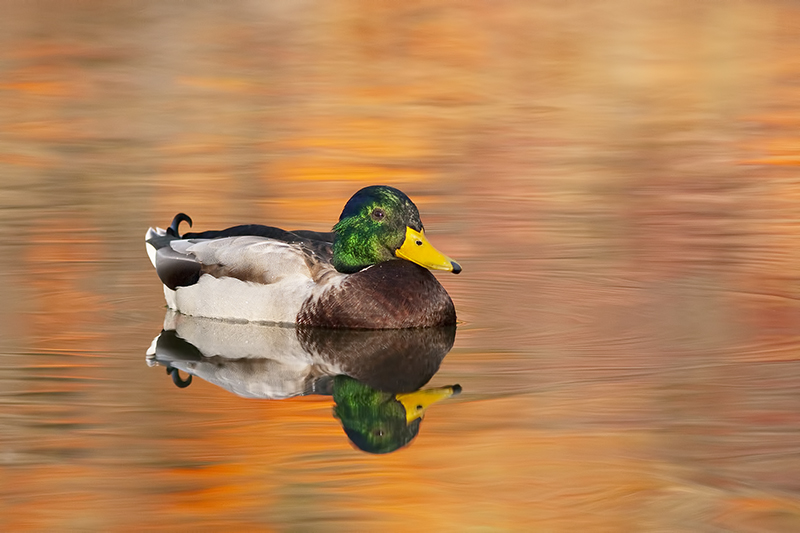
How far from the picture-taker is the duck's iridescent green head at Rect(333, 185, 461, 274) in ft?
29.9

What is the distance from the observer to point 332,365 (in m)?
8.12

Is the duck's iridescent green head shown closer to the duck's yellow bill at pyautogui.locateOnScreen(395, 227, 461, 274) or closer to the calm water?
the duck's yellow bill at pyautogui.locateOnScreen(395, 227, 461, 274)

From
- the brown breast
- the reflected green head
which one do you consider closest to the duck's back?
the brown breast

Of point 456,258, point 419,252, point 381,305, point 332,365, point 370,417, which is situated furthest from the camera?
point 456,258

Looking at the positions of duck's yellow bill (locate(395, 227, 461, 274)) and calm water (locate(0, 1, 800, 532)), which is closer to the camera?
calm water (locate(0, 1, 800, 532))

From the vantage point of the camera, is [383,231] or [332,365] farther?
[383,231]

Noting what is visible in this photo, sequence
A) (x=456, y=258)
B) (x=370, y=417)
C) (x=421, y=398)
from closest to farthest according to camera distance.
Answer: (x=370, y=417)
(x=421, y=398)
(x=456, y=258)

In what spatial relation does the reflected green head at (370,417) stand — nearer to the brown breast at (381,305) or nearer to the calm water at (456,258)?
the calm water at (456,258)

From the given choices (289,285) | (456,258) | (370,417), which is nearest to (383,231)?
(289,285)

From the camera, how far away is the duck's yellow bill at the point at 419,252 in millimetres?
9039

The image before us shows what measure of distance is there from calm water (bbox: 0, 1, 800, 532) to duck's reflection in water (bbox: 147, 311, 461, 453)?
57 mm

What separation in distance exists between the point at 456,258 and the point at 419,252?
77.6 inches

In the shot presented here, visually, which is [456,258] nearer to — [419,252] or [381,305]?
[419,252]

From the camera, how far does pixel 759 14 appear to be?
2752cm
